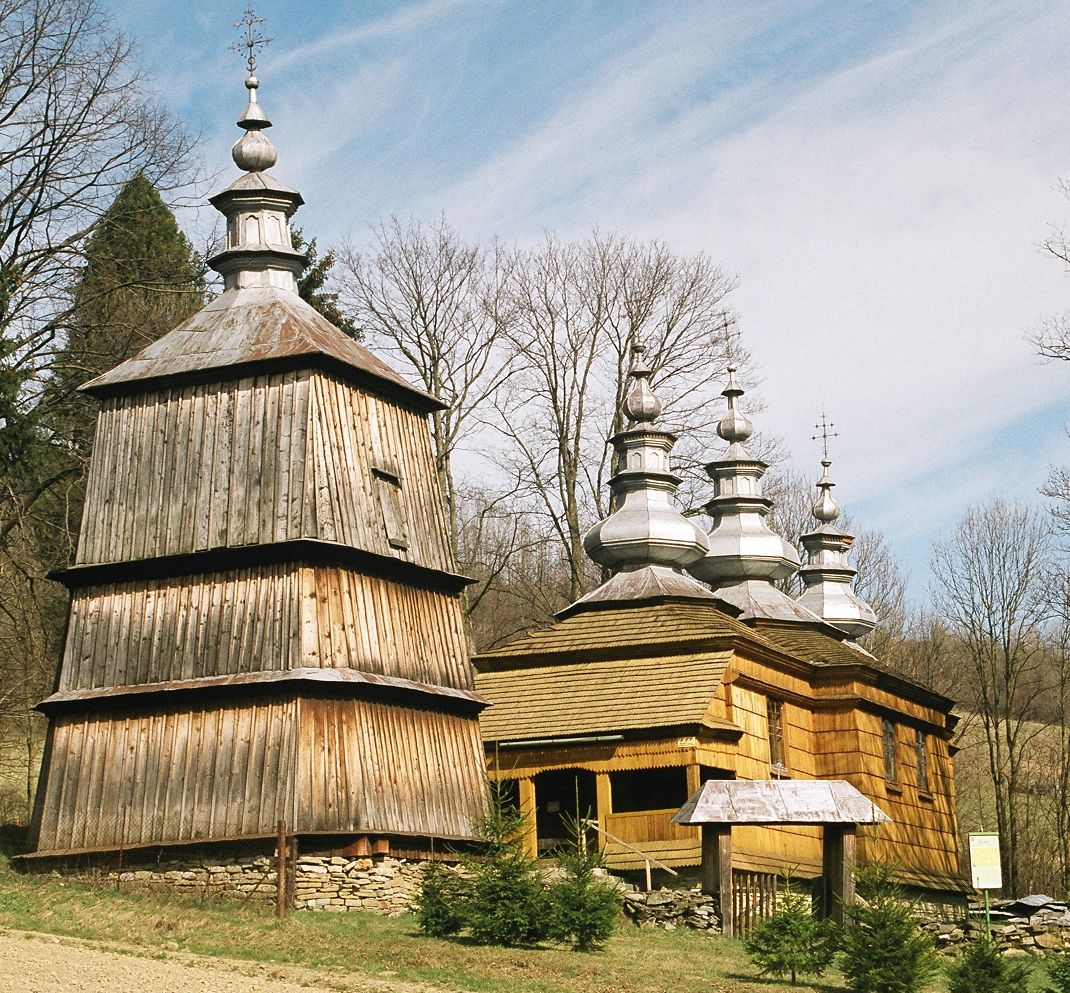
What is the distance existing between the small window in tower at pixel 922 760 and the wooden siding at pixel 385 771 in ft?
49.7

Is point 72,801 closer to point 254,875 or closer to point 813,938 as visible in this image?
point 254,875

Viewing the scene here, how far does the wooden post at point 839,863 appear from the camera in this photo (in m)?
26.4

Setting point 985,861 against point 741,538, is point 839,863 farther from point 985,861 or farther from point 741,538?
point 741,538

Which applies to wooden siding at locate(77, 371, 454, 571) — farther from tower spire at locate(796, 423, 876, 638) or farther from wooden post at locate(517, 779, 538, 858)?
tower spire at locate(796, 423, 876, 638)

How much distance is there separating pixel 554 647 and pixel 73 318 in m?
11.7

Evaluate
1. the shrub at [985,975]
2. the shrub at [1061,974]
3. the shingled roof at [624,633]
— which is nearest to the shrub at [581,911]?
the shrub at [985,975]

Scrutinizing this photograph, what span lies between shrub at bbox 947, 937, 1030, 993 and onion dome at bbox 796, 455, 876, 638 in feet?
87.4

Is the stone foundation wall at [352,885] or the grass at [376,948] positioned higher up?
the stone foundation wall at [352,885]

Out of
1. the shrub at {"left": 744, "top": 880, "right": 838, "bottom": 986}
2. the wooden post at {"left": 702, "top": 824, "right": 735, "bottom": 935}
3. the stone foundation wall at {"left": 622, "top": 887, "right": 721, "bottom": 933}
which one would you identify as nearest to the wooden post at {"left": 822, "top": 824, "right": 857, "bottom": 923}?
the wooden post at {"left": 702, "top": 824, "right": 735, "bottom": 935}

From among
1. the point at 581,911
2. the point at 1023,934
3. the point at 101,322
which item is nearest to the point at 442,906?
the point at 581,911

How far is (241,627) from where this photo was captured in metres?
27.5

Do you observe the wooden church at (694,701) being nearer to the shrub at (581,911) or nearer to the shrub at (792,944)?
the shrub at (581,911)

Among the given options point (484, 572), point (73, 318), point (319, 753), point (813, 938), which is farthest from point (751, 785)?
point (484, 572)

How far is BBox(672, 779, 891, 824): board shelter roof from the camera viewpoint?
85.6ft
